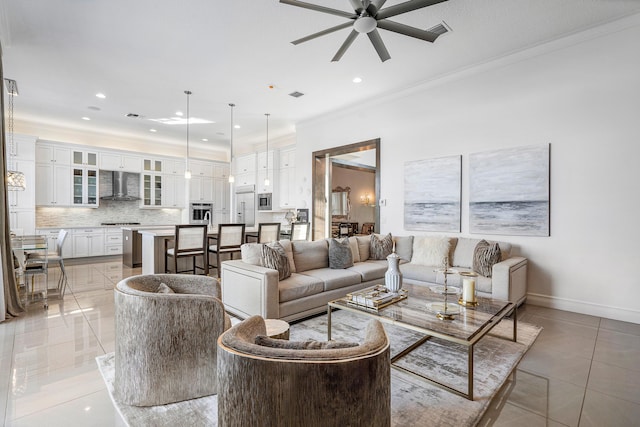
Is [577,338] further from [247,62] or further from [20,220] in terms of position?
[20,220]

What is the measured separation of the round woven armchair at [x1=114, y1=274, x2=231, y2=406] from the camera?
5.74ft

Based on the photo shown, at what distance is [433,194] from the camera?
4824 mm

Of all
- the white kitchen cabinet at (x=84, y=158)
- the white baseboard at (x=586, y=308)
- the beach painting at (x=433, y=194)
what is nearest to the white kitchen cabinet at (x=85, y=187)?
the white kitchen cabinet at (x=84, y=158)

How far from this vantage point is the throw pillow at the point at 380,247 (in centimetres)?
467

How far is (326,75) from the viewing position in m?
4.61

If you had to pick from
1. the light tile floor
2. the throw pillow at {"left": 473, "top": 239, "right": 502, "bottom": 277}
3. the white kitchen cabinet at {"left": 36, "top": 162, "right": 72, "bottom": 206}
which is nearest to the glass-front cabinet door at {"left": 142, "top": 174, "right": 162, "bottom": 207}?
the white kitchen cabinet at {"left": 36, "top": 162, "right": 72, "bottom": 206}

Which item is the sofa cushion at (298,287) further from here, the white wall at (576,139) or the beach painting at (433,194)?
the white wall at (576,139)

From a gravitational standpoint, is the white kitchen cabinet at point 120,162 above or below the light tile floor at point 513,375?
above

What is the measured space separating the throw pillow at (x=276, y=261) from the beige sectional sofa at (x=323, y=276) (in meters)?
0.07

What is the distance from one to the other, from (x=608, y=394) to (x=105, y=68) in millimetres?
6384

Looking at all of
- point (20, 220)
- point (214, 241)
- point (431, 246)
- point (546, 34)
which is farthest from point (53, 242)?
point (546, 34)

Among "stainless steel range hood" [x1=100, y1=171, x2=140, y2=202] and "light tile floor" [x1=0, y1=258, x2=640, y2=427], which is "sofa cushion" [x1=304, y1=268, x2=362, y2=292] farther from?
"stainless steel range hood" [x1=100, y1=171, x2=140, y2=202]

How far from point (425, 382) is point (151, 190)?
8427 millimetres

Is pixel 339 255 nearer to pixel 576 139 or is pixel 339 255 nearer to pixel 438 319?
pixel 438 319
